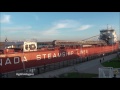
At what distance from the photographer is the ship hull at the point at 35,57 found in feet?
29.3

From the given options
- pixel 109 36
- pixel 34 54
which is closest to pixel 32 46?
pixel 34 54

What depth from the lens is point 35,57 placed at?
11.0 metres

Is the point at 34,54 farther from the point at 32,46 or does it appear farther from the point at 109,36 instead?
the point at 109,36

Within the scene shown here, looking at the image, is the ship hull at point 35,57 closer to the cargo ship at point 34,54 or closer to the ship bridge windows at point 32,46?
the cargo ship at point 34,54

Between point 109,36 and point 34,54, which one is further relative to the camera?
point 109,36

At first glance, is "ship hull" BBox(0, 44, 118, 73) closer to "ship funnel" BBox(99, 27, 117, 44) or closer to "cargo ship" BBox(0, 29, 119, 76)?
"cargo ship" BBox(0, 29, 119, 76)

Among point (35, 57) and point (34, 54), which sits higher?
point (34, 54)

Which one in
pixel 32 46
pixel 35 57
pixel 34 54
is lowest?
pixel 35 57

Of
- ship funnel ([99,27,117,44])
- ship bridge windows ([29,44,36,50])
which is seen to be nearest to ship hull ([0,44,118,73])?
ship bridge windows ([29,44,36,50])

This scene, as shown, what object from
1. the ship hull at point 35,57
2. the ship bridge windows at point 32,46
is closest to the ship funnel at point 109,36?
the ship hull at point 35,57

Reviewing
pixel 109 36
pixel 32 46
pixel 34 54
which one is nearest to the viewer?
pixel 34 54

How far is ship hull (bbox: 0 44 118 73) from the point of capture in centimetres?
893
